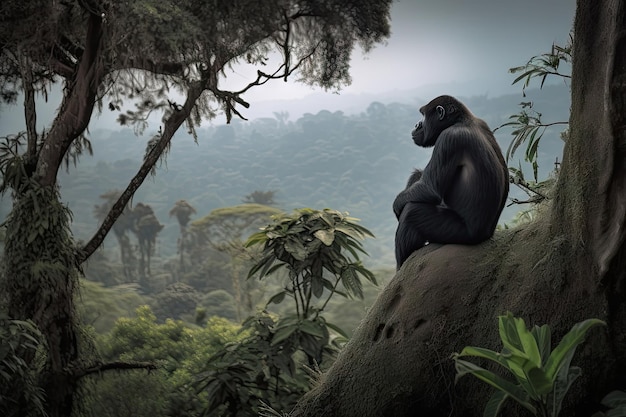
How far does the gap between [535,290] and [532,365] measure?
741mm

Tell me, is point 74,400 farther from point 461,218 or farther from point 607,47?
point 607,47

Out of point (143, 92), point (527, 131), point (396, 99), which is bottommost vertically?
point (527, 131)

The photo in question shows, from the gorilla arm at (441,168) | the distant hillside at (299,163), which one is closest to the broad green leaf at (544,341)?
the gorilla arm at (441,168)

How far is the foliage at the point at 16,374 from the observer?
3.65m

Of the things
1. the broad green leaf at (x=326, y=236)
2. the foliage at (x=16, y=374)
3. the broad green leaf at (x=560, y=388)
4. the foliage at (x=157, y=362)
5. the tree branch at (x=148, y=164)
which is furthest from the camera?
the foliage at (x=157, y=362)

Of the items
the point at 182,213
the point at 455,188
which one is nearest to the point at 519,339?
the point at 455,188

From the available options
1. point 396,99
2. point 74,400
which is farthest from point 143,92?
point 396,99

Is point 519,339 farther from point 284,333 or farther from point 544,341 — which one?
point 284,333

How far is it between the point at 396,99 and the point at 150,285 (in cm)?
2591

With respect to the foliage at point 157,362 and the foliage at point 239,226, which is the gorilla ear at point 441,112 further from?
the foliage at point 239,226

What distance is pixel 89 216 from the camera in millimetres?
28219

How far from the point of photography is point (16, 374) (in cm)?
397

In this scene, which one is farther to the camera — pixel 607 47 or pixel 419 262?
pixel 419 262

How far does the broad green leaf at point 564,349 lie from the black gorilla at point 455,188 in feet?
3.23
